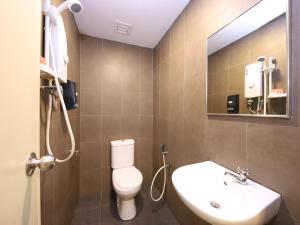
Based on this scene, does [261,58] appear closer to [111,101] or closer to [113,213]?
[111,101]

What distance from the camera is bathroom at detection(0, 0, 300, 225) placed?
535mm

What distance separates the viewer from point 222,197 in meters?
0.81

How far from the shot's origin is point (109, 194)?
213cm

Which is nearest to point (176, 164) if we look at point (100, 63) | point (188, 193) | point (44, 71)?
point (188, 193)

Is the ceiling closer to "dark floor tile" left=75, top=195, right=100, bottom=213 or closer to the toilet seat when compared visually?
the toilet seat

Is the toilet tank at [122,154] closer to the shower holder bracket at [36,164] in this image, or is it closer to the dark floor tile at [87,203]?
the dark floor tile at [87,203]

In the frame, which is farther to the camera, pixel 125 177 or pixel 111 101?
pixel 111 101

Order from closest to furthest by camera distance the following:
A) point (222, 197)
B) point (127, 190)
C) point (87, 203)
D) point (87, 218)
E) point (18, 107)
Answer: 1. point (18, 107)
2. point (222, 197)
3. point (127, 190)
4. point (87, 218)
5. point (87, 203)

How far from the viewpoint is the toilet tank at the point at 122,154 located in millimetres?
2020

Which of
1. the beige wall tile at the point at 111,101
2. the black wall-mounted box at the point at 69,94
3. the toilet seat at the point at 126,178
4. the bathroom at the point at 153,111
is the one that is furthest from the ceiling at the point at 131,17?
the toilet seat at the point at 126,178

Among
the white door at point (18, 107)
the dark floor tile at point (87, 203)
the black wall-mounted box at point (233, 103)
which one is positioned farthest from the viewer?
the dark floor tile at point (87, 203)

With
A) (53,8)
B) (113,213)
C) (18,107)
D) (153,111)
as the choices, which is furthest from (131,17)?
(113,213)

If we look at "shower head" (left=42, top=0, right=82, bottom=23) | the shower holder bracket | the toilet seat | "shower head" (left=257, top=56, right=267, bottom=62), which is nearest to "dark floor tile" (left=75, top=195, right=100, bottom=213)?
the toilet seat

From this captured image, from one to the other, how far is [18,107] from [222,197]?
1017 mm
